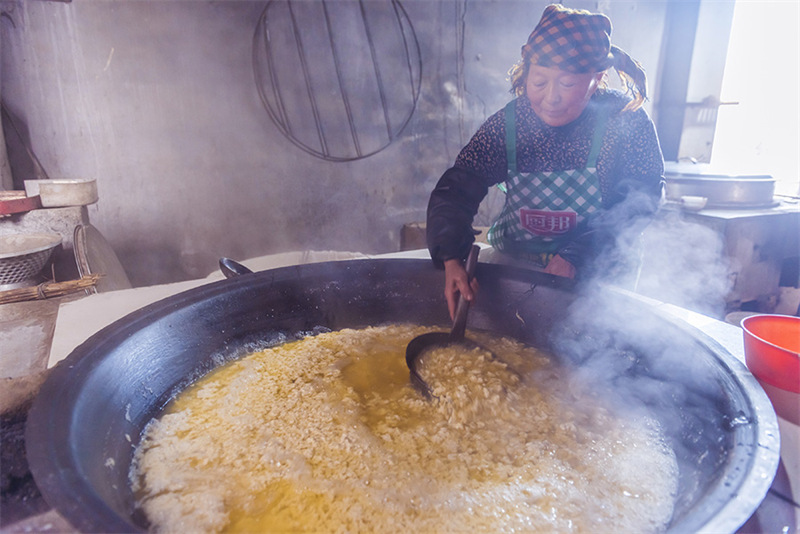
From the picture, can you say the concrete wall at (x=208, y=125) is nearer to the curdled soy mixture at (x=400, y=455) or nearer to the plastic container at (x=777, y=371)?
the curdled soy mixture at (x=400, y=455)

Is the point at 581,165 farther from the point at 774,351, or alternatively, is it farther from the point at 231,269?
the point at 231,269

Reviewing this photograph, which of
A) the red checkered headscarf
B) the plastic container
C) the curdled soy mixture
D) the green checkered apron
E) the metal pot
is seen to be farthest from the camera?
the metal pot

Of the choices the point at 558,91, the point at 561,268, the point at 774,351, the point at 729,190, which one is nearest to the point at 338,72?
the point at 558,91

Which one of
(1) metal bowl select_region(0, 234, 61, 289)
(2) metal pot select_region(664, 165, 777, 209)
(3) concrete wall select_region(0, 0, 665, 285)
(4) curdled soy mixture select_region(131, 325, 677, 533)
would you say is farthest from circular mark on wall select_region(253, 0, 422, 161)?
(4) curdled soy mixture select_region(131, 325, 677, 533)

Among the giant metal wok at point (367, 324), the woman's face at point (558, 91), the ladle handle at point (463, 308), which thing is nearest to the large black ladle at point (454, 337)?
the ladle handle at point (463, 308)

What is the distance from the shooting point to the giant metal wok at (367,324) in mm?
796

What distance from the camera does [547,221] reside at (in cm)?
229

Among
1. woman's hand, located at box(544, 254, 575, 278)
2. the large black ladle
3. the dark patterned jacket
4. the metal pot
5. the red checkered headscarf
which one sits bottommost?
the large black ladle

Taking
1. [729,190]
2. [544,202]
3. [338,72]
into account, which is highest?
[338,72]

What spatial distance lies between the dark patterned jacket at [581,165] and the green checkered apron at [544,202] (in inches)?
1.1

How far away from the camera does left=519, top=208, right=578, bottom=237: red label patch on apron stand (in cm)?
225

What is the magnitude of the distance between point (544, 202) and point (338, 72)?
9.65 ft

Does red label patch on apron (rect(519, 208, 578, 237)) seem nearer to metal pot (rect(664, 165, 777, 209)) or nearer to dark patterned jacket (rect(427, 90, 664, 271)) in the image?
dark patterned jacket (rect(427, 90, 664, 271))

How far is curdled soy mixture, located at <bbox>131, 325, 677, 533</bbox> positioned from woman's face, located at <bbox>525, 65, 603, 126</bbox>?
1.10 meters
